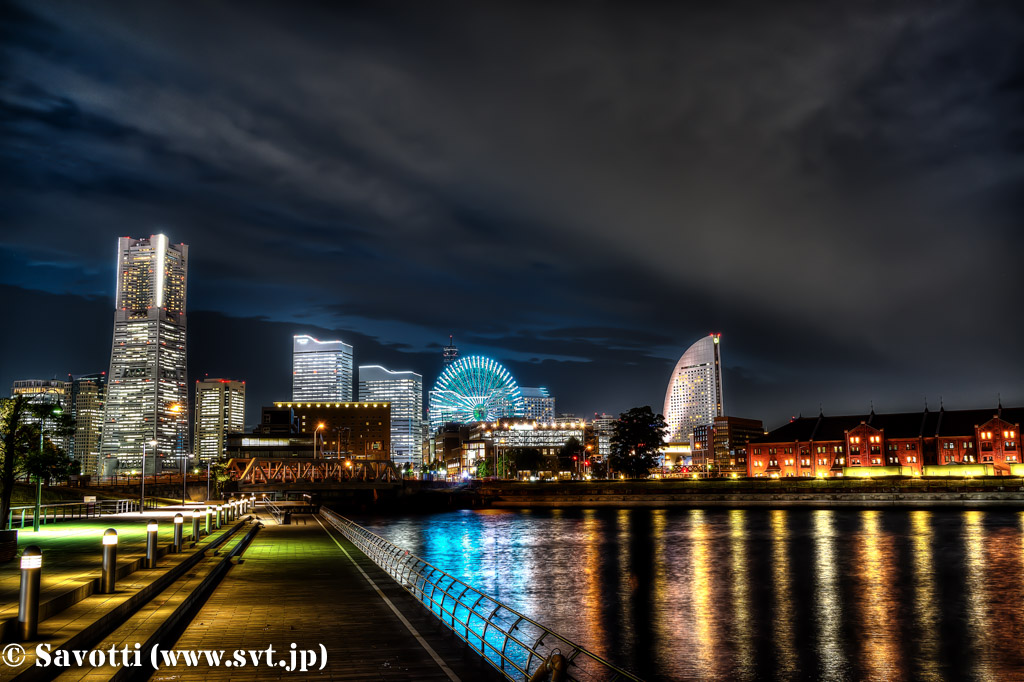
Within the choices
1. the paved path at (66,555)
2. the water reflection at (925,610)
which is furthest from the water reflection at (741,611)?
the paved path at (66,555)

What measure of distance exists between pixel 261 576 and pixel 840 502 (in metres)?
128

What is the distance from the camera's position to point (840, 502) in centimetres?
13800

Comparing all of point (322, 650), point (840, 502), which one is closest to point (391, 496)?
point (840, 502)

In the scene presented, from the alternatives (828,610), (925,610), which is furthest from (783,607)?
(925,610)

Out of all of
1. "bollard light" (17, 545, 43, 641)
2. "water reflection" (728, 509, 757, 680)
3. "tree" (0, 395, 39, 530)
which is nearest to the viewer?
"bollard light" (17, 545, 43, 641)

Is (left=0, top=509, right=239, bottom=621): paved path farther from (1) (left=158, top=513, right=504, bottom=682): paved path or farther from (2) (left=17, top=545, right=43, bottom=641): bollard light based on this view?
(1) (left=158, top=513, right=504, bottom=682): paved path

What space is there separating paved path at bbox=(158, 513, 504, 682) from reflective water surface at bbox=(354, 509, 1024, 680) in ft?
34.4

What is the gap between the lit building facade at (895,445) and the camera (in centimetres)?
15612

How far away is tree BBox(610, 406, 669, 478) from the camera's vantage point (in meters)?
180

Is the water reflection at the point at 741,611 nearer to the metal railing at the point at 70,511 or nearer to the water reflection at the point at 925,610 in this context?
the water reflection at the point at 925,610

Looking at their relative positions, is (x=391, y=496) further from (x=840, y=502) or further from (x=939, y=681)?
(x=939, y=681)

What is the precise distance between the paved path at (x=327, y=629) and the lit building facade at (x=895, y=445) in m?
150

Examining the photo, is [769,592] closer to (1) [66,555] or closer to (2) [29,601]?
(1) [66,555]

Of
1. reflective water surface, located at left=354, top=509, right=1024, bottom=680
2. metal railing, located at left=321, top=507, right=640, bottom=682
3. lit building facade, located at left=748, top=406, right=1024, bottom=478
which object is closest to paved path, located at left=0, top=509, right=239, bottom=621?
metal railing, located at left=321, top=507, right=640, bottom=682
